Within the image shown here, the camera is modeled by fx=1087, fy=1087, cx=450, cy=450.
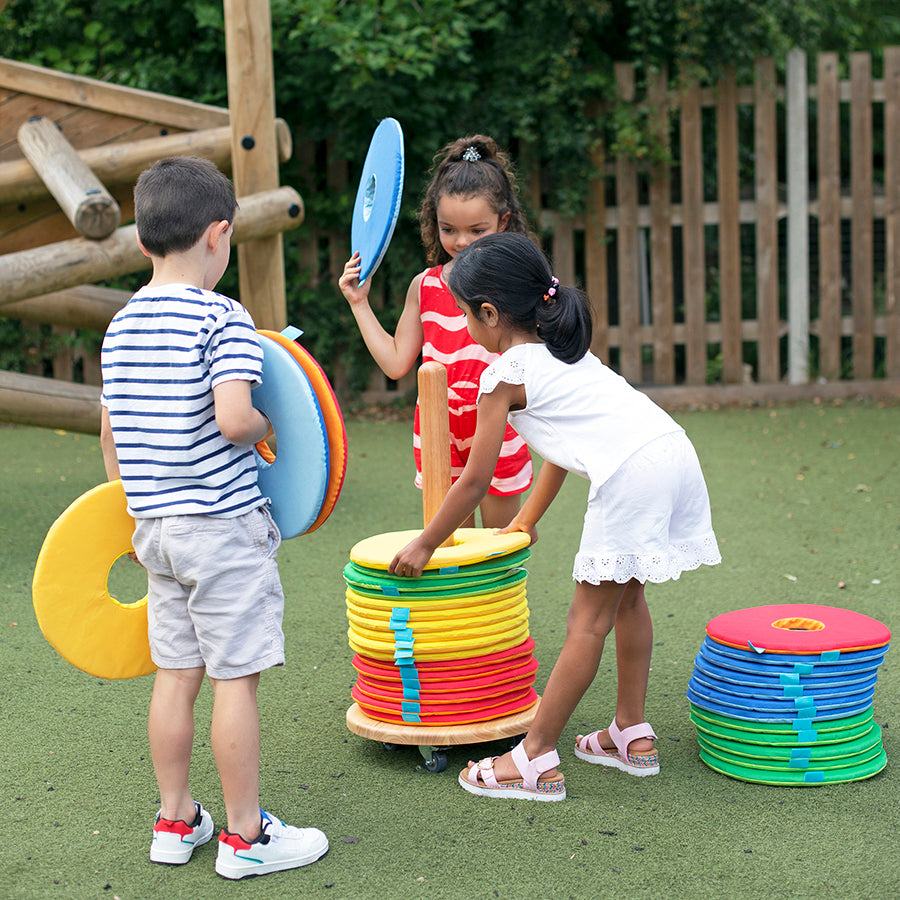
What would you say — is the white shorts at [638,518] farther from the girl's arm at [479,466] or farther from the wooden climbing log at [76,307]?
the wooden climbing log at [76,307]

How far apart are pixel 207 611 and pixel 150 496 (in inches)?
9.8

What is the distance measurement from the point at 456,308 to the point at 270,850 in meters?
1.47

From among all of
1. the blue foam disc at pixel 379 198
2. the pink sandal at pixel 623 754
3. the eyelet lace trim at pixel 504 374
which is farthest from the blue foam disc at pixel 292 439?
the pink sandal at pixel 623 754

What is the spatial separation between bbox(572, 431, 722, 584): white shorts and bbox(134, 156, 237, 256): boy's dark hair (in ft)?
3.31

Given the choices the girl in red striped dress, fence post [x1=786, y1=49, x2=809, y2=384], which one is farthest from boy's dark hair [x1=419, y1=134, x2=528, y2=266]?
fence post [x1=786, y1=49, x2=809, y2=384]

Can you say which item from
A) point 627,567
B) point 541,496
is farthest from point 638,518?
point 541,496

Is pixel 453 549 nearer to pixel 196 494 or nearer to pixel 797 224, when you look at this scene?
pixel 196 494

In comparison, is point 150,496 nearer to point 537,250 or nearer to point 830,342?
point 537,250

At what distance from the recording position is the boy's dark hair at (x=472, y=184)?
2930mm

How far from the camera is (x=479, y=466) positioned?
95.3 inches

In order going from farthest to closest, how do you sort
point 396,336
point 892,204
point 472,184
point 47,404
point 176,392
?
point 892,204, point 47,404, point 396,336, point 472,184, point 176,392

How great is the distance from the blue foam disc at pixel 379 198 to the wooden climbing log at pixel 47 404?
2164 mm

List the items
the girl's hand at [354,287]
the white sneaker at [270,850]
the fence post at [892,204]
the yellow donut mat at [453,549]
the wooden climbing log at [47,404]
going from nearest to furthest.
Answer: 1. the white sneaker at [270,850]
2. the yellow donut mat at [453,549]
3. the girl's hand at [354,287]
4. the wooden climbing log at [47,404]
5. the fence post at [892,204]

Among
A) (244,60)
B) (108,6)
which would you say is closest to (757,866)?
(244,60)
